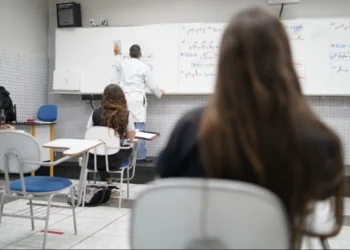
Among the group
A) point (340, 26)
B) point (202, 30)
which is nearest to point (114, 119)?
point (202, 30)

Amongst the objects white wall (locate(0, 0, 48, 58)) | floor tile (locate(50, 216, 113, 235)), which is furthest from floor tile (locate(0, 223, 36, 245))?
white wall (locate(0, 0, 48, 58))

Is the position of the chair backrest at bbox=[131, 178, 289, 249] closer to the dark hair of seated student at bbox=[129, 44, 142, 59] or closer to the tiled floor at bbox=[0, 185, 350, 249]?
the tiled floor at bbox=[0, 185, 350, 249]

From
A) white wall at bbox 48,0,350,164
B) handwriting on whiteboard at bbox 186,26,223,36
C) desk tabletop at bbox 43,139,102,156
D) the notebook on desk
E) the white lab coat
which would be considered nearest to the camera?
desk tabletop at bbox 43,139,102,156

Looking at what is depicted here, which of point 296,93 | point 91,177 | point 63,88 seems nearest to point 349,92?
point 91,177

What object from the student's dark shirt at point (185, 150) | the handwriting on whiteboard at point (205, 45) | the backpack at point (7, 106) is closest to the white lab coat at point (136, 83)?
the handwriting on whiteboard at point (205, 45)

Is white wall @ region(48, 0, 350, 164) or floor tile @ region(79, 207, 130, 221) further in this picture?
white wall @ region(48, 0, 350, 164)

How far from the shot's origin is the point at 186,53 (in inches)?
200

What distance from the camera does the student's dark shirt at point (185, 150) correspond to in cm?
97

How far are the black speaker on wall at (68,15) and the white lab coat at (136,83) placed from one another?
1.18 m

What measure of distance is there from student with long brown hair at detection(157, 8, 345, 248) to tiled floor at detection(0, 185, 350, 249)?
4.54 ft

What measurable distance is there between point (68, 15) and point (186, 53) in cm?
185

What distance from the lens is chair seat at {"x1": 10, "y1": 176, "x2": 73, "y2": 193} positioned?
7.63 feet

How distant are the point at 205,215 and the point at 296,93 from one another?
38 cm

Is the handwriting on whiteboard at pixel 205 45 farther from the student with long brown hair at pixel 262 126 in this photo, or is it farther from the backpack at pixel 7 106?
the student with long brown hair at pixel 262 126
